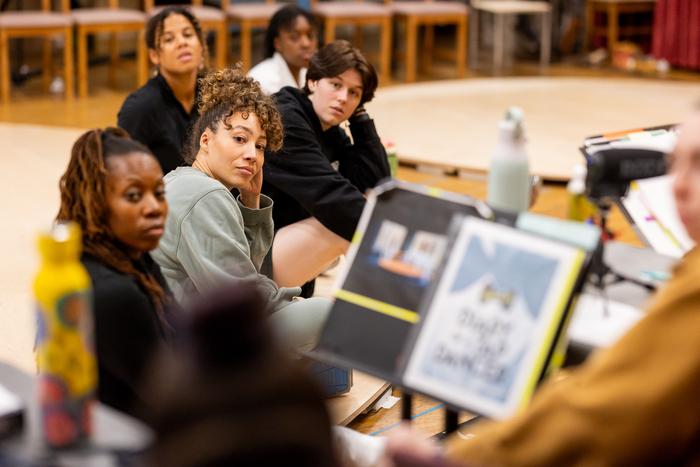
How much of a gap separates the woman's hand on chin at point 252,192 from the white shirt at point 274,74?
51.8 inches

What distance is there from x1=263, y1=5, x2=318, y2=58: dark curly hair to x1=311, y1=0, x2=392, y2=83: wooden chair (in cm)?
231

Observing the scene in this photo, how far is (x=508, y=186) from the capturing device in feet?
4.63

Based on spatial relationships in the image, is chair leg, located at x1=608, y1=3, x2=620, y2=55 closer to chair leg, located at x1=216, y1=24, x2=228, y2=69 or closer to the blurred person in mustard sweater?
chair leg, located at x1=216, y1=24, x2=228, y2=69

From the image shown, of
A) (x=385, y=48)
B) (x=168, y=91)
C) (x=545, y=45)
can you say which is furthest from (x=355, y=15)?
(x=168, y=91)

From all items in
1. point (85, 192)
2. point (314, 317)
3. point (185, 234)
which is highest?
point (85, 192)

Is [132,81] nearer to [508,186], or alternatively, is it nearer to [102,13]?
[102,13]

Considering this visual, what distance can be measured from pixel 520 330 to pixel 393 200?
0.91 ft

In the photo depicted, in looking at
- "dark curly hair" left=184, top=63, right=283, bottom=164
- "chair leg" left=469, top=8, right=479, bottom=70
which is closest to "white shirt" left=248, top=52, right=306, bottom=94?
"dark curly hair" left=184, top=63, right=283, bottom=164

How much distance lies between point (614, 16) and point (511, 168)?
6.69 meters

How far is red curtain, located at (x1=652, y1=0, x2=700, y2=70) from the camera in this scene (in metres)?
7.04

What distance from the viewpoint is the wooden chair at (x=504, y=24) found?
6912 millimetres

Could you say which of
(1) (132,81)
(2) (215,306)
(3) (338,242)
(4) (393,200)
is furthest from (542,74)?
(2) (215,306)

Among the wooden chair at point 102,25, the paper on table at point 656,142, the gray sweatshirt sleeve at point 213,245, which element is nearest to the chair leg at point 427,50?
the wooden chair at point 102,25

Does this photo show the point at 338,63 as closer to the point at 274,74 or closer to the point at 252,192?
the point at 252,192
